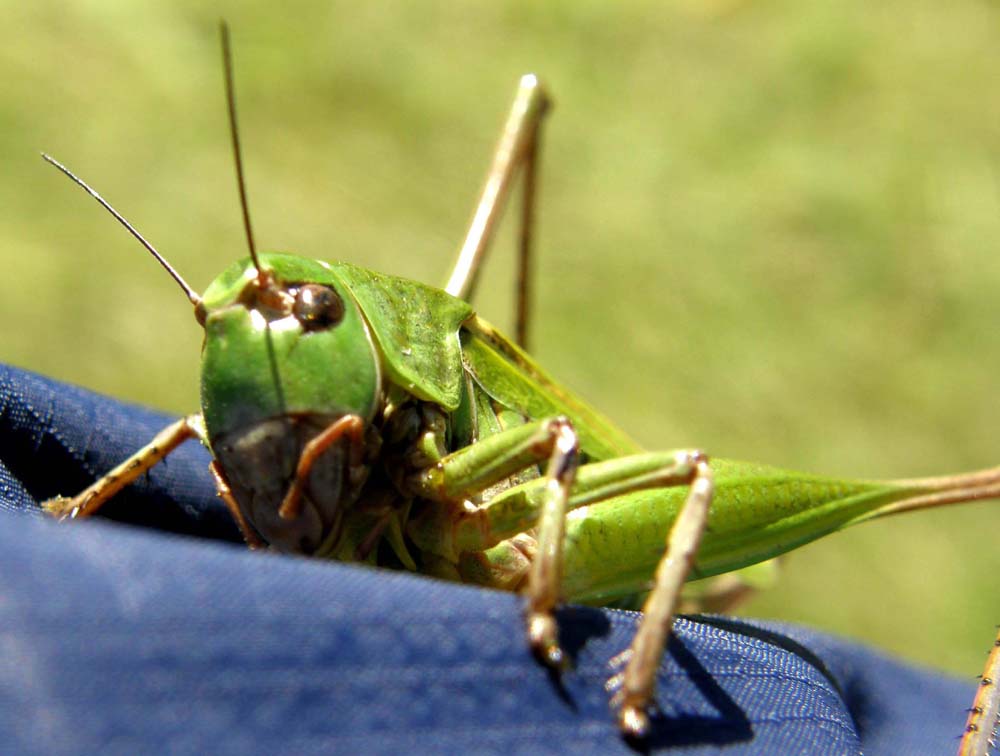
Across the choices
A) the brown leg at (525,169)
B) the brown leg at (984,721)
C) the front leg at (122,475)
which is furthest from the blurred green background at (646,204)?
the front leg at (122,475)

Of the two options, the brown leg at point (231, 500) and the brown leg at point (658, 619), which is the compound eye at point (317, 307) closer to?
the brown leg at point (231, 500)

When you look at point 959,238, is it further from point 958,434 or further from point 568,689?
point 568,689

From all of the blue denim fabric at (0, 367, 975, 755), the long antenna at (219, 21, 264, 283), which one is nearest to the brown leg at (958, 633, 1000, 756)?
the blue denim fabric at (0, 367, 975, 755)

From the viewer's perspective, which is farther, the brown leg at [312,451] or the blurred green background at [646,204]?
the blurred green background at [646,204]

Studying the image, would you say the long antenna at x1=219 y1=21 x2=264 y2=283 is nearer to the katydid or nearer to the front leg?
the katydid

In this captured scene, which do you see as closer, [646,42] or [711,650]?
[711,650]

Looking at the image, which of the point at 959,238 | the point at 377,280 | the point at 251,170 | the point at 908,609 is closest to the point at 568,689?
the point at 377,280
